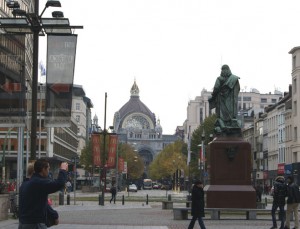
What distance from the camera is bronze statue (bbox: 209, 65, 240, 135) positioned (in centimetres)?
Result: 3381

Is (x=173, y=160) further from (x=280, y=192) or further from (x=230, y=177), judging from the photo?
(x=280, y=192)

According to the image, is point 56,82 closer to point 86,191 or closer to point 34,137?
point 34,137

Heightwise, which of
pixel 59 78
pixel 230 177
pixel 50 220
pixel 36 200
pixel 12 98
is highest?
pixel 59 78

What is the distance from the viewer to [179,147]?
19450 centimetres

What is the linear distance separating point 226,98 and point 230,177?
421cm

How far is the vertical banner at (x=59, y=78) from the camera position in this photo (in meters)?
21.4

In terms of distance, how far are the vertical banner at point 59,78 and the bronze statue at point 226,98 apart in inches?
517

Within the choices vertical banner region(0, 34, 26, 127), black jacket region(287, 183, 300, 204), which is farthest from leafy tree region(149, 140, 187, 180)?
vertical banner region(0, 34, 26, 127)

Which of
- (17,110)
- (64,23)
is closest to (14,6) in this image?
(64,23)

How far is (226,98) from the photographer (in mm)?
34344

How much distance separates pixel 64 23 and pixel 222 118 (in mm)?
13500

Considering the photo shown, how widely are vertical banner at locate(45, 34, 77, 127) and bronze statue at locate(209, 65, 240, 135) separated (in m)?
13.1

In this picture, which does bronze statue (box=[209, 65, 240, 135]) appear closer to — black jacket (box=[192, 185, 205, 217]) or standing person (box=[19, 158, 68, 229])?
black jacket (box=[192, 185, 205, 217])

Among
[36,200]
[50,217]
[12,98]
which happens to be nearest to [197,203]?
[12,98]
